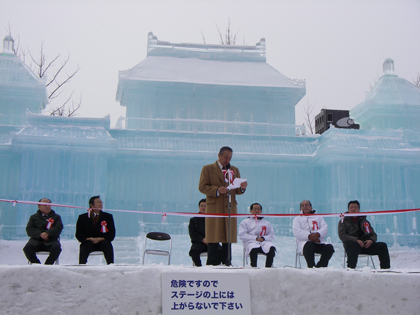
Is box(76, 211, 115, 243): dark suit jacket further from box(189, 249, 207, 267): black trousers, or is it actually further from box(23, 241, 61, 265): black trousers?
box(189, 249, 207, 267): black trousers

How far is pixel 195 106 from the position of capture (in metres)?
14.2

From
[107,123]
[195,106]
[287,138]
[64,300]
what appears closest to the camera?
[64,300]

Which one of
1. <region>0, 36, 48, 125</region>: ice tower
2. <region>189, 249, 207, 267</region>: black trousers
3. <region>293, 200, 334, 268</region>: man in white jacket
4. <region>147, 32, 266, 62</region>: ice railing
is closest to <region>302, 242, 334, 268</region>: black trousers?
<region>293, 200, 334, 268</region>: man in white jacket

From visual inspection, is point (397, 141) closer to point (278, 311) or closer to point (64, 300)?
point (278, 311)

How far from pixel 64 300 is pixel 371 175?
32.5ft

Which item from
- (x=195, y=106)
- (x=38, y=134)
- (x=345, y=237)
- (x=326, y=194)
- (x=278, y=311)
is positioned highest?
(x=195, y=106)

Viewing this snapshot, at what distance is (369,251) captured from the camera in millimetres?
6656

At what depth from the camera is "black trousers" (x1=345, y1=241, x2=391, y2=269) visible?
21.4 ft

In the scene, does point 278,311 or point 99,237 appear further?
point 99,237

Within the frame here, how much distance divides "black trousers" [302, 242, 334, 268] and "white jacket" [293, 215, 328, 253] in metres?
0.12

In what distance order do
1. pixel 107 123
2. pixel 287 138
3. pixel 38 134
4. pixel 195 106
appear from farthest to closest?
pixel 195 106 → pixel 287 138 → pixel 107 123 → pixel 38 134

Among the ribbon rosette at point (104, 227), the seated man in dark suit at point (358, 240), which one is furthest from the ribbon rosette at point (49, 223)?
the seated man in dark suit at point (358, 240)

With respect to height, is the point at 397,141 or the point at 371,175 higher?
the point at 397,141

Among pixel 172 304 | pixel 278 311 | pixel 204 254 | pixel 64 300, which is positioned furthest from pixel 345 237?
pixel 64 300
